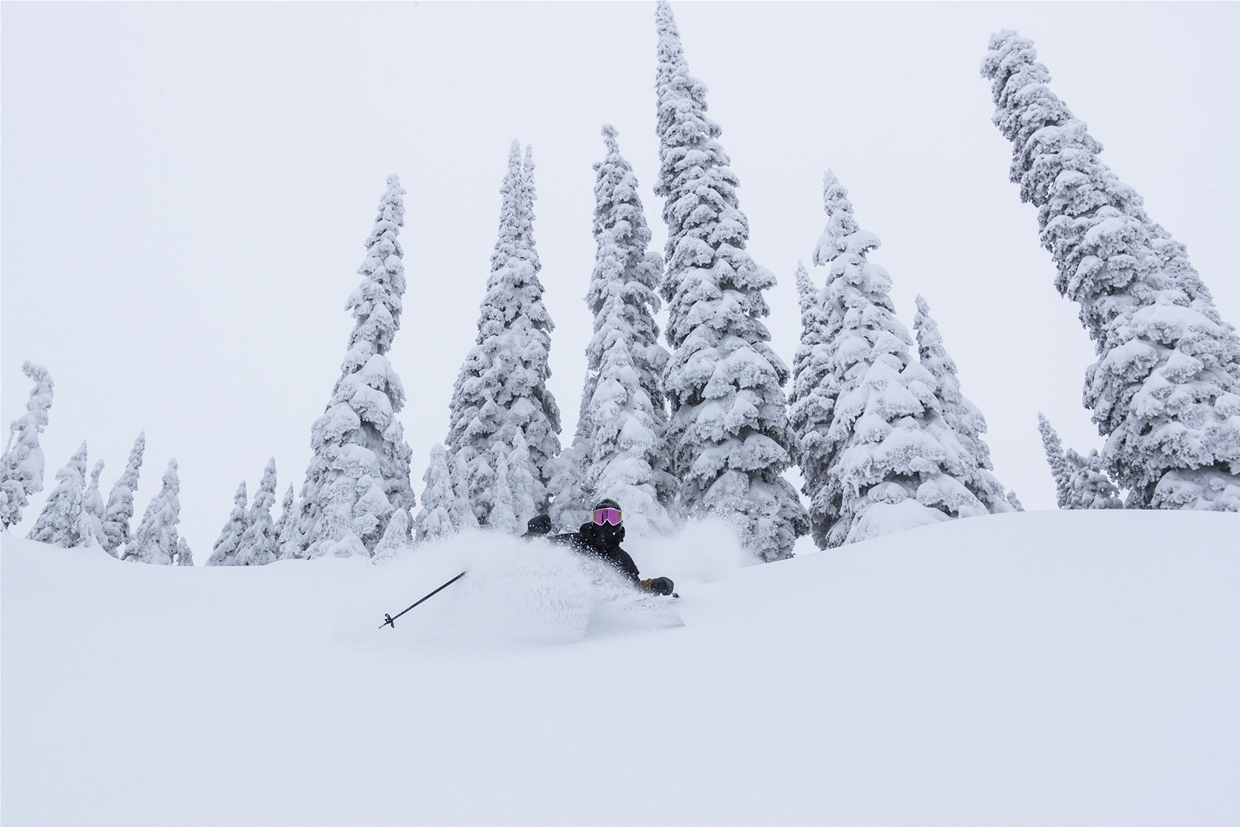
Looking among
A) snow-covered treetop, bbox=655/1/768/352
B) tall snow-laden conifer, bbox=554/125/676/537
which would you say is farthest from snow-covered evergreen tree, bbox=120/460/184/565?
snow-covered treetop, bbox=655/1/768/352

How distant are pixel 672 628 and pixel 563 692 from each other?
87.7 inches

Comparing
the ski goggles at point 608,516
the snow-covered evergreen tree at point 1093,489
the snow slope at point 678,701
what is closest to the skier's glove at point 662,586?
the snow slope at point 678,701

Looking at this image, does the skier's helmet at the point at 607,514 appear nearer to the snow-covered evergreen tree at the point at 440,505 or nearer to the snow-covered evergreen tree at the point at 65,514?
the snow-covered evergreen tree at the point at 440,505

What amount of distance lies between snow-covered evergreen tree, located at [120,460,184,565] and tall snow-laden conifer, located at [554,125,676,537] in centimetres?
2847

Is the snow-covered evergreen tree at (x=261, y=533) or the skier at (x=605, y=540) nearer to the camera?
the skier at (x=605, y=540)

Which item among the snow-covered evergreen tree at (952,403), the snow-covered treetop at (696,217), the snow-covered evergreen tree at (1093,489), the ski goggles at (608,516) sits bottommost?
the ski goggles at (608,516)

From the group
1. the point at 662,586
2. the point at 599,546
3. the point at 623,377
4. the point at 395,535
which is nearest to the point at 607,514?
the point at 599,546

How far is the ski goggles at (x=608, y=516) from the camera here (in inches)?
297

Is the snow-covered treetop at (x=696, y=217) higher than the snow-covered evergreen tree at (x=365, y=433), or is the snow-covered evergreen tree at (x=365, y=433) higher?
the snow-covered treetop at (x=696, y=217)

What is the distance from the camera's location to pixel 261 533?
3797 centimetres

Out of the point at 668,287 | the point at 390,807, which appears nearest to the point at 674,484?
the point at 668,287

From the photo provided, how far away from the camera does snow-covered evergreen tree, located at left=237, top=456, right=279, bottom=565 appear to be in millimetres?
37688

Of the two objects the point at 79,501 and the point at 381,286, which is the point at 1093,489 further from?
the point at 79,501

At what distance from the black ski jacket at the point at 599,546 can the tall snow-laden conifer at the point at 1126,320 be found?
45.5ft
